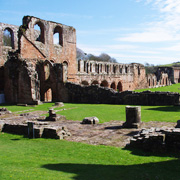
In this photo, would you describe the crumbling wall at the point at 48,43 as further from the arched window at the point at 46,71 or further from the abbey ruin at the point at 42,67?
the arched window at the point at 46,71

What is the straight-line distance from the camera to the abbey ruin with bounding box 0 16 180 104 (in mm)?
22141

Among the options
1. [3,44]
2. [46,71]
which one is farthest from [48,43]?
[46,71]

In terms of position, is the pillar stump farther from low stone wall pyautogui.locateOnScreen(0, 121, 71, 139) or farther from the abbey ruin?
the abbey ruin

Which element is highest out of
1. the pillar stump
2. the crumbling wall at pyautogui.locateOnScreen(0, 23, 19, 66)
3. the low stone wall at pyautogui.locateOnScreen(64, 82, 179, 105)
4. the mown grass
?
the crumbling wall at pyautogui.locateOnScreen(0, 23, 19, 66)

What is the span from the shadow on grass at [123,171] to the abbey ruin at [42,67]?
49.8 ft

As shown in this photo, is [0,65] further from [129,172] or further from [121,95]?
[129,172]

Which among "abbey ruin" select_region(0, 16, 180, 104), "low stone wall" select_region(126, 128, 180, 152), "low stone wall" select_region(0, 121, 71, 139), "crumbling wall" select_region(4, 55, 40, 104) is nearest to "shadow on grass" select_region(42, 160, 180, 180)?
"low stone wall" select_region(126, 128, 180, 152)

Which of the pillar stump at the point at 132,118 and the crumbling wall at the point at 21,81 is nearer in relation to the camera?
the pillar stump at the point at 132,118

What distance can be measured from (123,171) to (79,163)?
1312 mm

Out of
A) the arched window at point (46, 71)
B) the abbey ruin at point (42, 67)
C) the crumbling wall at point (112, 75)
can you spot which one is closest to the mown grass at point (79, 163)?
the abbey ruin at point (42, 67)

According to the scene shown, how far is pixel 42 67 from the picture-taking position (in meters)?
24.2

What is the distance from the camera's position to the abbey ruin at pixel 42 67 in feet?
72.6

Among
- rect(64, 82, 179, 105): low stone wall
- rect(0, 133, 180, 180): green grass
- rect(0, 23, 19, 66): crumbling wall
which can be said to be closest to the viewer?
rect(0, 133, 180, 180): green grass

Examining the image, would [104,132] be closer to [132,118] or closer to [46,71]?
[132,118]
